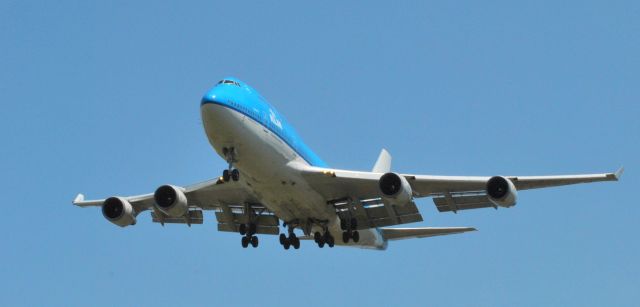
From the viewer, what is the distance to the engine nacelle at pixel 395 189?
37562 mm

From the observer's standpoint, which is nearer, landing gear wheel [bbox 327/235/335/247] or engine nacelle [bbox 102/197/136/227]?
engine nacelle [bbox 102/197/136/227]

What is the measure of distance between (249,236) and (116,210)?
548 centimetres

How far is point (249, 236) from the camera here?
42.7 meters

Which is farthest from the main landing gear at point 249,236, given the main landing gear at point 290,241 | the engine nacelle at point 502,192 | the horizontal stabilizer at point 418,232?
the engine nacelle at point 502,192

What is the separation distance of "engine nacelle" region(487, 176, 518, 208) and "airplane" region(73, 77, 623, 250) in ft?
0.12

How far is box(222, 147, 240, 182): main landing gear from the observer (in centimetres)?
3538

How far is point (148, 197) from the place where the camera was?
140 ft

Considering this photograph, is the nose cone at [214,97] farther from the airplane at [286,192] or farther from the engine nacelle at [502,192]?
the engine nacelle at [502,192]

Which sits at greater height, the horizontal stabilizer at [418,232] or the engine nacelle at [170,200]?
the horizontal stabilizer at [418,232]

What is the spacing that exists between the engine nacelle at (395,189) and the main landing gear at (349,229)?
156 inches

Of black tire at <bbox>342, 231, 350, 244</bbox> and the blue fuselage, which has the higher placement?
the blue fuselage

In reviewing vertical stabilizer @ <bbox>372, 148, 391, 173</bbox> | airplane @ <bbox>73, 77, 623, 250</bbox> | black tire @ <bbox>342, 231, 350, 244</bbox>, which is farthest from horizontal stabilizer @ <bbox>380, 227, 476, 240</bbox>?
black tire @ <bbox>342, 231, 350, 244</bbox>

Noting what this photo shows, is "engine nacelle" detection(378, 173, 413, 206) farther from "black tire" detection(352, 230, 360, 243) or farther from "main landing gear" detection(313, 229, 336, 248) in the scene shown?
"main landing gear" detection(313, 229, 336, 248)

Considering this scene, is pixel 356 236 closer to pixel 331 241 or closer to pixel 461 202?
pixel 331 241
